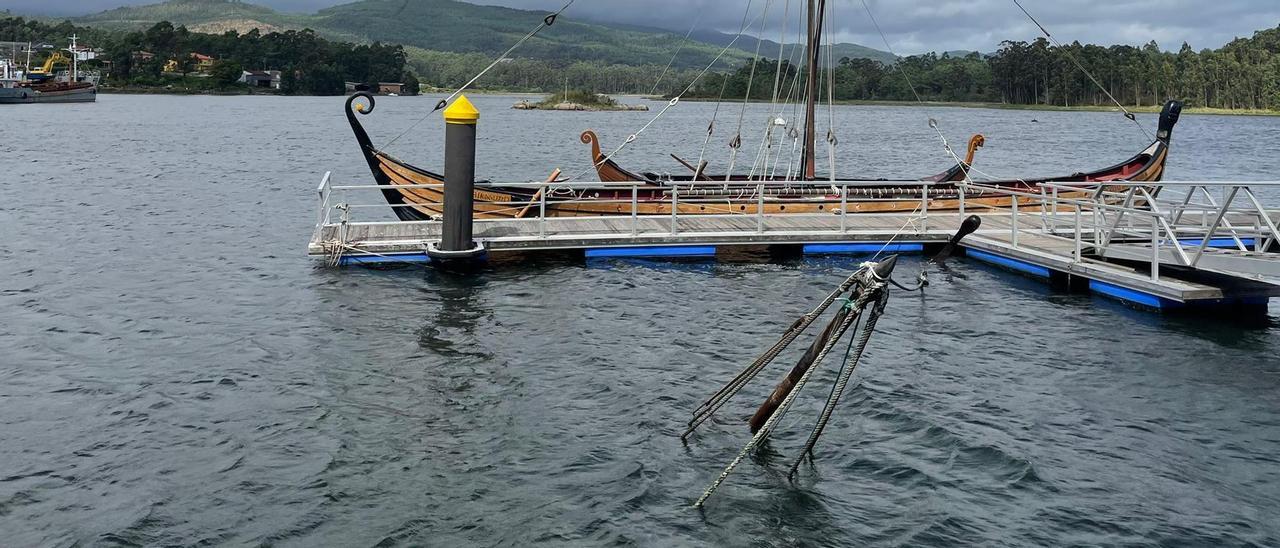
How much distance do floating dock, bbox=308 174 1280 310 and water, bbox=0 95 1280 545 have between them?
19.9 inches

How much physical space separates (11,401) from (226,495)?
4.99 metres

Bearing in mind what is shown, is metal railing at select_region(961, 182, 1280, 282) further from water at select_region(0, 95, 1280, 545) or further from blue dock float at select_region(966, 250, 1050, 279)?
water at select_region(0, 95, 1280, 545)

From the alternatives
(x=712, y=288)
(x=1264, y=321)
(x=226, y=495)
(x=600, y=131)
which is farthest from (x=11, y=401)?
(x=600, y=131)

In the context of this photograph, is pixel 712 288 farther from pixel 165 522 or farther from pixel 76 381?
pixel 165 522

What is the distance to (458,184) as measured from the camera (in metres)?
19.9

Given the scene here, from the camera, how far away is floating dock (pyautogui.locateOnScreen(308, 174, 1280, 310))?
1789 centimetres

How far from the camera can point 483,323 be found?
698 inches

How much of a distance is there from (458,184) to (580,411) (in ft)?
25.6

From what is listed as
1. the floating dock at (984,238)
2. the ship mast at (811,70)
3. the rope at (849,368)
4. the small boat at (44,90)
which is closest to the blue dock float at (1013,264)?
the floating dock at (984,238)

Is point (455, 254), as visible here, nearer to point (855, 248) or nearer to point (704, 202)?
point (704, 202)

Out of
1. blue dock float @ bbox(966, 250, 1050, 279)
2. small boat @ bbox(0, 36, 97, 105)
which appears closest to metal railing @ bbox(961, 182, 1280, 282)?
blue dock float @ bbox(966, 250, 1050, 279)

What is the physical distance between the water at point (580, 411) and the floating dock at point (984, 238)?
506 millimetres

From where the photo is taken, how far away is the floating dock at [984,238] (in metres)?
17.9

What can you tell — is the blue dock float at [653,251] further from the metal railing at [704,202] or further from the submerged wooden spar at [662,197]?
the submerged wooden spar at [662,197]
